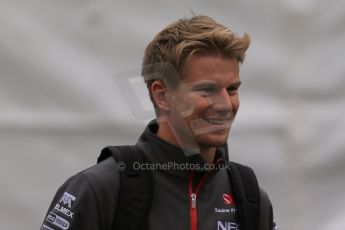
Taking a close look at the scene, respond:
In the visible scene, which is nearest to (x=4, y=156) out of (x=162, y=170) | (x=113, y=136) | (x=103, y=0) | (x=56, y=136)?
(x=56, y=136)

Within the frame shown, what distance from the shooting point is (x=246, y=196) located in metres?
1.22

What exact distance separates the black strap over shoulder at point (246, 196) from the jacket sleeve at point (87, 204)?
0.25 metres

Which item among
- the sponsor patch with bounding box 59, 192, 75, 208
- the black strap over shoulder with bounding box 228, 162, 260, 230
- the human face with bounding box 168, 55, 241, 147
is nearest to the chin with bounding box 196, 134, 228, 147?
the human face with bounding box 168, 55, 241, 147

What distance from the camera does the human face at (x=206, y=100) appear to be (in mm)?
1166

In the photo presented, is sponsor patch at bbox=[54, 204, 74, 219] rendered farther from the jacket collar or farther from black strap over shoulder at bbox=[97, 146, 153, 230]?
the jacket collar

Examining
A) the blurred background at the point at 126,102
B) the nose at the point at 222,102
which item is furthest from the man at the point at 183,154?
the blurred background at the point at 126,102

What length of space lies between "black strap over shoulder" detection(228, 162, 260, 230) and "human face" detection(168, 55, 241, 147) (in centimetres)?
11

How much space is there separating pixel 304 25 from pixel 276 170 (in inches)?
15.0

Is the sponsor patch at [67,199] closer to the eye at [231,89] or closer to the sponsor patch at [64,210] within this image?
the sponsor patch at [64,210]

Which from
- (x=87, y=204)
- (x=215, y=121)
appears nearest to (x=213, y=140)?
(x=215, y=121)

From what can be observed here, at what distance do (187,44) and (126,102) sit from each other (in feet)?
1.24

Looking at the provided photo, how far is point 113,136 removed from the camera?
163 centimetres

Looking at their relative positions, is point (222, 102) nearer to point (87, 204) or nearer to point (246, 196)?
point (246, 196)

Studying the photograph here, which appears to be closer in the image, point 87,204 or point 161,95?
point 87,204
